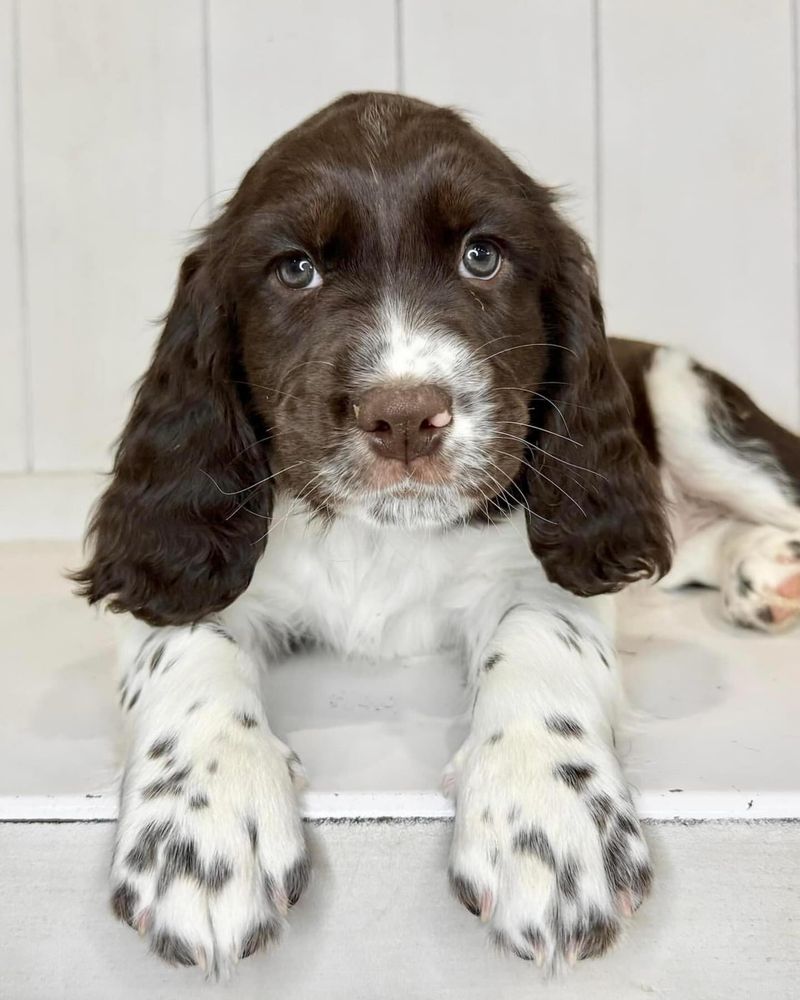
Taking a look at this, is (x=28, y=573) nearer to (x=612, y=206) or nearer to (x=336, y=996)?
(x=336, y=996)

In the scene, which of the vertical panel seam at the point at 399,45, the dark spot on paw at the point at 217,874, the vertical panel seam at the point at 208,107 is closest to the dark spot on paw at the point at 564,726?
the dark spot on paw at the point at 217,874

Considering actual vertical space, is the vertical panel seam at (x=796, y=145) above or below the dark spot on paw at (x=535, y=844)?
above

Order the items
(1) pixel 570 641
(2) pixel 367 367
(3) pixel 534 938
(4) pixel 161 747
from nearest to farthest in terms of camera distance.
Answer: (3) pixel 534 938 < (4) pixel 161 747 < (2) pixel 367 367 < (1) pixel 570 641

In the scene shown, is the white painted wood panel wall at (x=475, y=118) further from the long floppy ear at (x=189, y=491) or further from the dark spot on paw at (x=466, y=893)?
the dark spot on paw at (x=466, y=893)

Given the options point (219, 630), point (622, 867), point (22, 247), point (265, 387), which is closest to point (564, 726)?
point (622, 867)

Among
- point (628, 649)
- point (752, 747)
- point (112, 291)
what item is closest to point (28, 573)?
point (112, 291)

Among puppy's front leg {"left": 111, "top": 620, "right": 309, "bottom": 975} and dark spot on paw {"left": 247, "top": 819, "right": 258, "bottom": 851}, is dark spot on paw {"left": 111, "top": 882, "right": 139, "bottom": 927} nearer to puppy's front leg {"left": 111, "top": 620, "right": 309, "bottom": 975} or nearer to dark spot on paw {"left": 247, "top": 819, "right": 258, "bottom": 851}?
puppy's front leg {"left": 111, "top": 620, "right": 309, "bottom": 975}

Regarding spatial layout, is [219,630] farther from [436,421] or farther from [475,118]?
[475,118]
